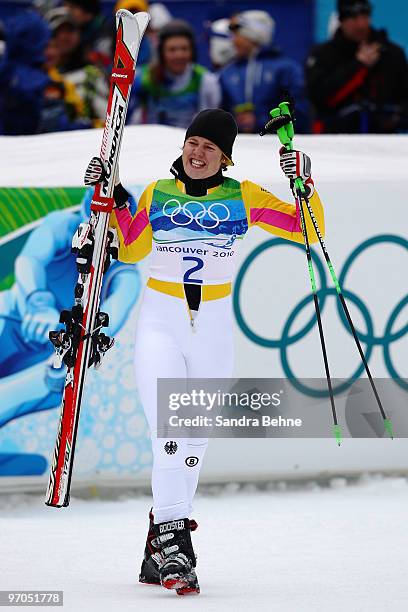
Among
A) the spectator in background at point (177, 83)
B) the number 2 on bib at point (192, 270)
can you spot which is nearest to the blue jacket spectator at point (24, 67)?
the spectator in background at point (177, 83)

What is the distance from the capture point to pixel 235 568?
677 cm

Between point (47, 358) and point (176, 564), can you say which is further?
point (47, 358)

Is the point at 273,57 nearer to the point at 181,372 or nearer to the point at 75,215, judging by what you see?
the point at 75,215

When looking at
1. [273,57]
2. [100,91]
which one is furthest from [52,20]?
[273,57]

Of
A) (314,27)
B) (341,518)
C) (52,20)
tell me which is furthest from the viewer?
(314,27)

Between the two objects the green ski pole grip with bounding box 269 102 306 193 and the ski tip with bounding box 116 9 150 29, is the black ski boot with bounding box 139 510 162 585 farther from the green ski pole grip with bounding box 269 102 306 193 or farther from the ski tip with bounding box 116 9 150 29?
the ski tip with bounding box 116 9 150 29

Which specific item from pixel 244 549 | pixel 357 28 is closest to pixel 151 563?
pixel 244 549

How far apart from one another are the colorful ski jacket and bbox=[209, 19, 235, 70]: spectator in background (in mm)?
5466

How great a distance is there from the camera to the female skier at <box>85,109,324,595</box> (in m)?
6.26

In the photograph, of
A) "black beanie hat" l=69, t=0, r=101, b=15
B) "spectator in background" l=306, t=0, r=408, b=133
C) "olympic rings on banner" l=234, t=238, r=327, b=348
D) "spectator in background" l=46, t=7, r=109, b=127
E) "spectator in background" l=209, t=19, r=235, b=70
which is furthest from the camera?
"spectator in background" l=209, t=19, r=235, b=70

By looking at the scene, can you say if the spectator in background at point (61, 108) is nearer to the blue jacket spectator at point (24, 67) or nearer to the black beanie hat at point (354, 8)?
the blue jacket spectator at point (24, 67)

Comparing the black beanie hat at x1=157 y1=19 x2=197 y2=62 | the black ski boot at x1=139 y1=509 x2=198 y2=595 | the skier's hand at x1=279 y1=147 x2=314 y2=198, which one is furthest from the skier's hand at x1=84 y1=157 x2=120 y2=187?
the black beanie hat at x1=157 y1=19 x2=197 y2=62

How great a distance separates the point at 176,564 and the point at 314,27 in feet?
26.5

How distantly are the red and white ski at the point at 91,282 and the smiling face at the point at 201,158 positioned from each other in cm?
31
